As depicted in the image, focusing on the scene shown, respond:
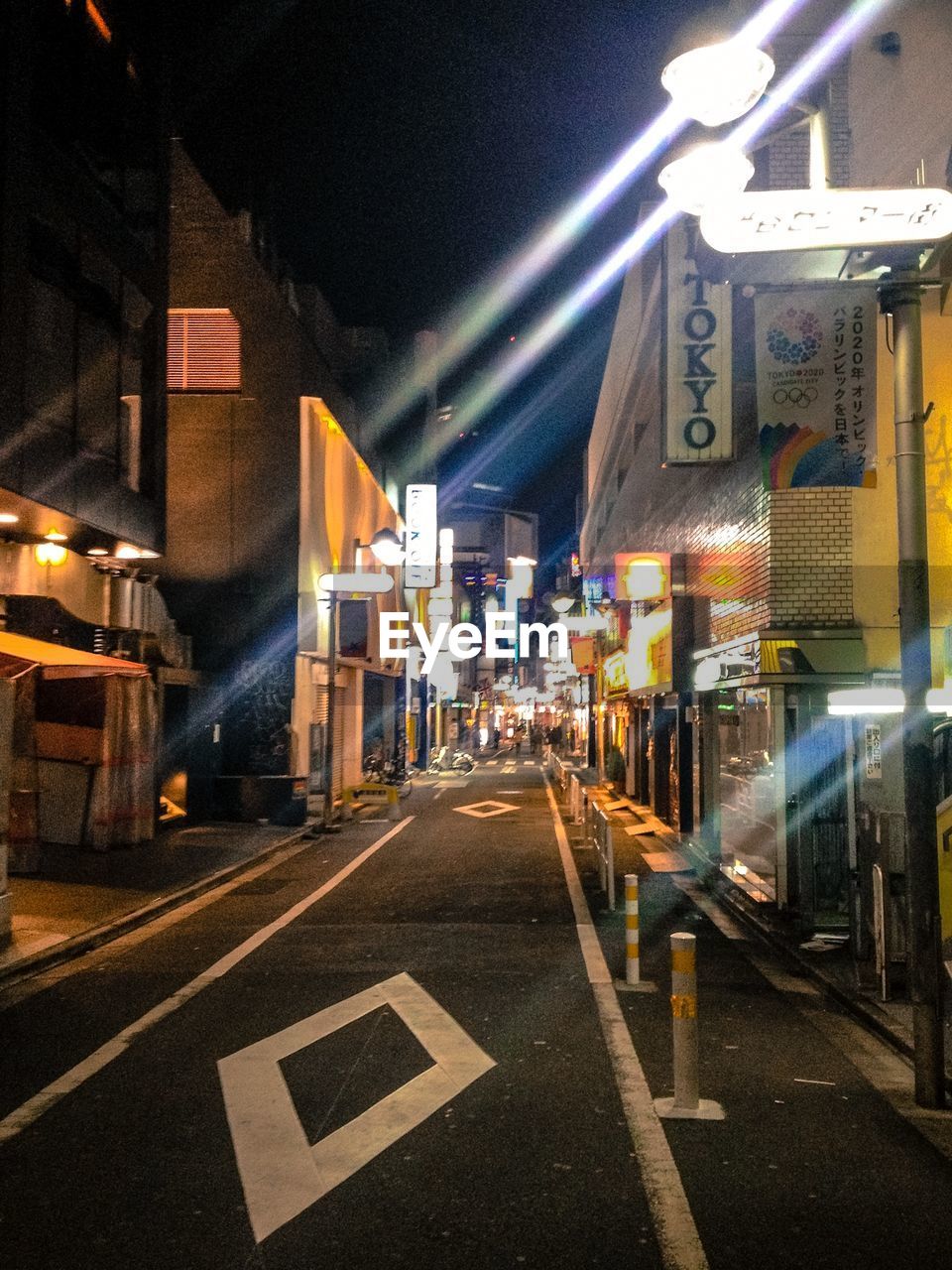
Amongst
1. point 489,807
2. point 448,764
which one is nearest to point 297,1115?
point 489,807

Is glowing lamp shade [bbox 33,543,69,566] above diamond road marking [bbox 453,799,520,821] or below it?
above

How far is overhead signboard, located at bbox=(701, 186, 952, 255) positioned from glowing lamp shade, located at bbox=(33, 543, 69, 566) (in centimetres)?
1431

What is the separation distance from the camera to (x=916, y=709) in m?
6.73

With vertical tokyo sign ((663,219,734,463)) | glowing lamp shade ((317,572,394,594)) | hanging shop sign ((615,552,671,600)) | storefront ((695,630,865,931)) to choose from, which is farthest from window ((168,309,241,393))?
storefront ((695,630,865,931))

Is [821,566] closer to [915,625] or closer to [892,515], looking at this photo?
[892,515]

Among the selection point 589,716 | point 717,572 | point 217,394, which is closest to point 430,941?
point 717,572

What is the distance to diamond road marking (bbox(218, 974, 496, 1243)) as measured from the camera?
5.27 m

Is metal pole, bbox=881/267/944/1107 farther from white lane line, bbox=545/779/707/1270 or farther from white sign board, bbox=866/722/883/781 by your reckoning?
white sign board, bbox=866/722/883/781

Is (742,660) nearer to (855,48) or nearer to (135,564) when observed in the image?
(855,48)

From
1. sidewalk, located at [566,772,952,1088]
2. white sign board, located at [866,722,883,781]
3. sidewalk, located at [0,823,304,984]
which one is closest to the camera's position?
sidewalk, located at [566,772,952,1088]

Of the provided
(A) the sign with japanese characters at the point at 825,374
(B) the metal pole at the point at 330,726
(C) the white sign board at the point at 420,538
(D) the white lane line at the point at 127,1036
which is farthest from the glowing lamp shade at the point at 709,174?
(C) the white sign board at the point at 420,538

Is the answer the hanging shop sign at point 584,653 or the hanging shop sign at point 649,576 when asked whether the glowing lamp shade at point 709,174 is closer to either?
the hanging shop sign at point 649,576

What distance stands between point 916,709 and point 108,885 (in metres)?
11.8

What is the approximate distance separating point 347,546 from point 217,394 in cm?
766
